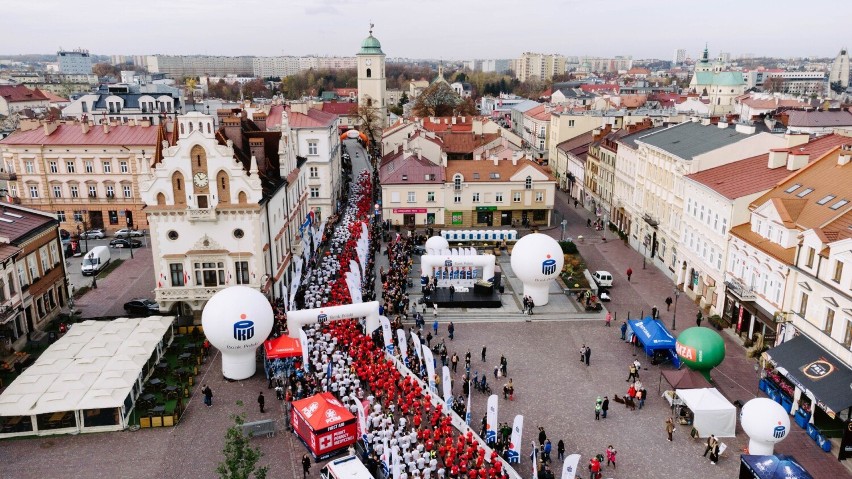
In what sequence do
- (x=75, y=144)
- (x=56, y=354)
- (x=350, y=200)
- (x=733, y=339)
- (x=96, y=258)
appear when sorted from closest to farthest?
(x=56, y=354) < (x=733, y=339) < (x=96, y=258) < (x=75, y=144) < (x=350, y=200)

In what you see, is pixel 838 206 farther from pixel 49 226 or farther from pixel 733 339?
pixel 49 226

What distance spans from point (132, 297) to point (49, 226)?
7.86m

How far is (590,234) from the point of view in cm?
6625

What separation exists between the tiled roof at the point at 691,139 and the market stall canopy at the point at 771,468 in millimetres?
29370

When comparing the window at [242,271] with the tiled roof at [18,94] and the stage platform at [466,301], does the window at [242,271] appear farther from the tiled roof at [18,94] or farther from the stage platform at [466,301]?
the tiled roof at [18,94]

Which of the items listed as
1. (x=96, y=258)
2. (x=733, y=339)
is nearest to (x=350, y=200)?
(x=96, y=258)

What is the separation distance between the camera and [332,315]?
37.6 metres

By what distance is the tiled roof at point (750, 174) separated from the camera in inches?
1676

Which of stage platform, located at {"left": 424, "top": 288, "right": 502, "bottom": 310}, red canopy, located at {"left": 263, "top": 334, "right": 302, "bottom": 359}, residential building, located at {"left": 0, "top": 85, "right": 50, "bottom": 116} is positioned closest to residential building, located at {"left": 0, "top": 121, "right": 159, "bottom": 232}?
stage platform, located at {"left": 424, "top": 288, "right": 502, "bottom": 310}

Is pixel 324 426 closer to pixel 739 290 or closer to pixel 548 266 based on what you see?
pixel 548 266

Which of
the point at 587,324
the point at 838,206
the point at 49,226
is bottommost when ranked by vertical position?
the point at 587,324

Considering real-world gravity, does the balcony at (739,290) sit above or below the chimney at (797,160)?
below

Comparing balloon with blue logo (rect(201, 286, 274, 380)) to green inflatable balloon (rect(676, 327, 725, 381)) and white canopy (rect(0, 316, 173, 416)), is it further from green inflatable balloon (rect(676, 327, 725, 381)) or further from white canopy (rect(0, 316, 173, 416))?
green inflatable balloon (rect(676, 327, 725, 381))

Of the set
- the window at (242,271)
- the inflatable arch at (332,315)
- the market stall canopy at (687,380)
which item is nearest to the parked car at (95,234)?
the window at (242,271)
